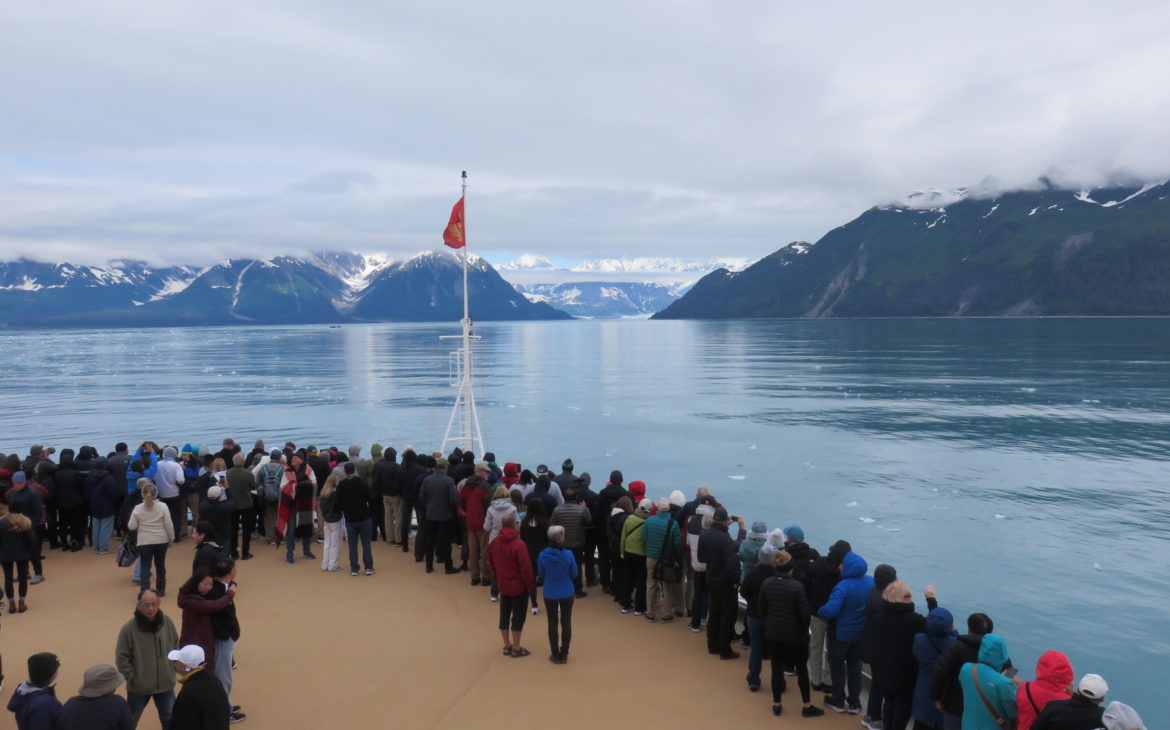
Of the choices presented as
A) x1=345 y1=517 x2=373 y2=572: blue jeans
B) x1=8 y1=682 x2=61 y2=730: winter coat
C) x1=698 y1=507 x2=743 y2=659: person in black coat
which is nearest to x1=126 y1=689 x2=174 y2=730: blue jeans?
x1=8 y1=682 x2=61 y2=730: winter coat

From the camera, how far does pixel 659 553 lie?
37.4 feet

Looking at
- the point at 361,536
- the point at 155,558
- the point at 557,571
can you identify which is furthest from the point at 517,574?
the point at 155,558

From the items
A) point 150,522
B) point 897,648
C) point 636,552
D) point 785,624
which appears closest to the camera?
point 897,648

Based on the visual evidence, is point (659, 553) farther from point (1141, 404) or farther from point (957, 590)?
point (1141, 404)

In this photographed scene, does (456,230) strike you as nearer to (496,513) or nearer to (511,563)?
(496,513)

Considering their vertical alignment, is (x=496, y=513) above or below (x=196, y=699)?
above

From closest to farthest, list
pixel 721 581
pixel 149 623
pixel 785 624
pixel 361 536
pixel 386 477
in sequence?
pixel 149 623 < pixel 785 624 < pixel 721 581 < pixel 361 536 < pixel 386 477

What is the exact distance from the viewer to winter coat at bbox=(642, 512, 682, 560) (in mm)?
11398

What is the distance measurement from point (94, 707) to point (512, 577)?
5.05 metres

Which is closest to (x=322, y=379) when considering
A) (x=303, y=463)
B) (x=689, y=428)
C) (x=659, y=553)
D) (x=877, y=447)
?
(x=689, y=428)

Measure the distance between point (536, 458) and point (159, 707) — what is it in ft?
113

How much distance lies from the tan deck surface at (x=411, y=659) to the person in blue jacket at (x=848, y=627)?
31 cm

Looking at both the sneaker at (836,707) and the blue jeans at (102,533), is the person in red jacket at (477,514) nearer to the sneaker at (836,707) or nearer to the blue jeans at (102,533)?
the sneaker at (836,707)

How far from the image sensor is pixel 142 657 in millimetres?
7574
